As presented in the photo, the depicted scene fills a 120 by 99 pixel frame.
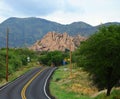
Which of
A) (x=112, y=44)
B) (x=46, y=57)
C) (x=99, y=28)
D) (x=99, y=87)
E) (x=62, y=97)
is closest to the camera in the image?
(x=112, y=44)

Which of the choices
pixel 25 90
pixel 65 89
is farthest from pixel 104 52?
pixel 25 90

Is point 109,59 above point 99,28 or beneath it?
beneath

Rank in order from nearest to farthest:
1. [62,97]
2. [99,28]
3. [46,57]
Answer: [99,28] < [62,97] < [46,57]

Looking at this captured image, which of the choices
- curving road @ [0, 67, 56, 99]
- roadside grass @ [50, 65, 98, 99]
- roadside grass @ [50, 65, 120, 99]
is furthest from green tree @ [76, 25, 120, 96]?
curving road @ [0, 67, 56, 99]

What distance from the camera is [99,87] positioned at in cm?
5344

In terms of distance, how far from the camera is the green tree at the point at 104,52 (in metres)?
33.3

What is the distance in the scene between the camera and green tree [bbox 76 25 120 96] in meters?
33.3

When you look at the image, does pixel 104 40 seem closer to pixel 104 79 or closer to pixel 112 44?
pixel 112 44

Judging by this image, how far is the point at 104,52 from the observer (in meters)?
33.9

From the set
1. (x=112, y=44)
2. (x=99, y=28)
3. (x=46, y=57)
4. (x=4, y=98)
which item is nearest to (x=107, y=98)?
(x=112, y=44)

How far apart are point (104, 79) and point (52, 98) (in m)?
7.13

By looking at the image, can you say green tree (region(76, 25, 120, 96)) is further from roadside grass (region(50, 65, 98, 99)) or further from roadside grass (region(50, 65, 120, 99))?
roadside grass (region(50, 65, 98, 99))

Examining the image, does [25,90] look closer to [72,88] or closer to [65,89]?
[65,89]

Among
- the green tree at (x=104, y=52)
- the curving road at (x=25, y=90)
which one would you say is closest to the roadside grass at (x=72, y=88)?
the curving road at (x=25, y=90)
